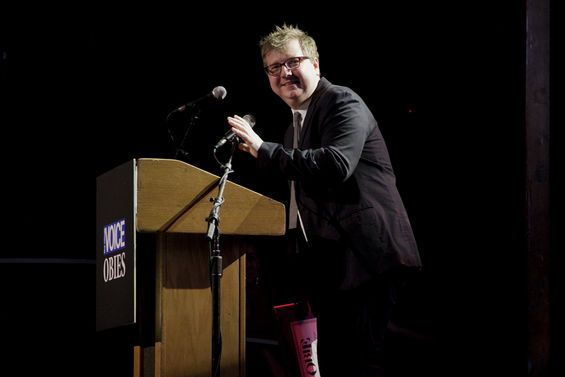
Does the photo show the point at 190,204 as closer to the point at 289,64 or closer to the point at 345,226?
the point at 345,226

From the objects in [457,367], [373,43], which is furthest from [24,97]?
[457,367]

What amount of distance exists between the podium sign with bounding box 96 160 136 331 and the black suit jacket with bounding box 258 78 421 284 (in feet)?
1.47

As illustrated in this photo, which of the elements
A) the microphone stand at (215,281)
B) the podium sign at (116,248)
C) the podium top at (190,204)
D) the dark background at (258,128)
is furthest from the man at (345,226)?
the dark background at (258,128)

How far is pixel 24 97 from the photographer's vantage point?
5074 mm

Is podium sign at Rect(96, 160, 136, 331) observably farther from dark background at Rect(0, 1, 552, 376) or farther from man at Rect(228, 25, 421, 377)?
dark background at Rect(0, 1, 552, 376)

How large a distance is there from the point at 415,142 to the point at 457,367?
1.40 m

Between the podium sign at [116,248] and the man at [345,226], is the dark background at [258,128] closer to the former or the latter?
the podium sign at [116,248]

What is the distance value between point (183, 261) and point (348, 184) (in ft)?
1.97

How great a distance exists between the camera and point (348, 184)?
231 centimetres

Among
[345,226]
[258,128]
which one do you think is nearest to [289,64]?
[345,226]

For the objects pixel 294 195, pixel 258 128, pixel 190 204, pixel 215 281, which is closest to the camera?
pixel 215 281

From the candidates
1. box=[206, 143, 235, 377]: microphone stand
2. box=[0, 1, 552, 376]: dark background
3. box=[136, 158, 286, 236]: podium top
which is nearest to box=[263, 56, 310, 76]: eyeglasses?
box=[136, 158, 286, 236]: podium top

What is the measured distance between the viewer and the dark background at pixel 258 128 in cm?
370

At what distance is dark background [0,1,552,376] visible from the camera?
370 centimetres
